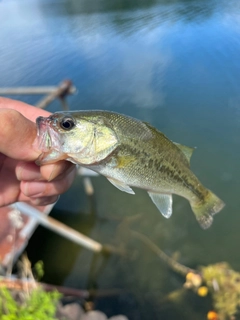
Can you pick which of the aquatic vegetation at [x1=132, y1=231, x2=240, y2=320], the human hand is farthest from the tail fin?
the aquatic vegetation at [x1=132, y1=231, x2=240, y2=320]

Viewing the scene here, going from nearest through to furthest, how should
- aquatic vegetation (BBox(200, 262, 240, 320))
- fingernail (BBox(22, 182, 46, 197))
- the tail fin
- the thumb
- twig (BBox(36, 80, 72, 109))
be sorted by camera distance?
the thumb
fingernail (BBox(22, 182, 46, 197))
the tail fin
aquatic vegetation (BBox(200, 262, 240, 320))
twig (BBox(36, 80, 72, 109))

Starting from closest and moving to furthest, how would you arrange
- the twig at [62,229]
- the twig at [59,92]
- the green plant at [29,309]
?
the green plant at [29,309]
the twig at [62,229]
the twig at [59,92]

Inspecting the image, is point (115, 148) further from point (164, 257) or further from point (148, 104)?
point (148, 104)

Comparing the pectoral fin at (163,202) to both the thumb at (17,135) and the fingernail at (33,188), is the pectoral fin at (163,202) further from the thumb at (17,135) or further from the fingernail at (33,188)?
the thumb at (17,135)

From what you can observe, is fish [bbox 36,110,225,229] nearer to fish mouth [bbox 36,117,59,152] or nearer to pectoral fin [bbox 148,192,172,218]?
fish mouth [bbox 36,117,59,152]

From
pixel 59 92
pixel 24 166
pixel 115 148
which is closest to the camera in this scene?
pixel 115 148

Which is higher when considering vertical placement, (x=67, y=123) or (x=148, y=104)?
(x=67, y=123)

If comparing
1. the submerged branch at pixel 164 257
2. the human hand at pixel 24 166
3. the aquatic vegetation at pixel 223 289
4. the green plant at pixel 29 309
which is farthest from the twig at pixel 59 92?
the aquatic vegetation at pixel 223 289

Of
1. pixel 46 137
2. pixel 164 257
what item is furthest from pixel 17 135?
pixel 164 257

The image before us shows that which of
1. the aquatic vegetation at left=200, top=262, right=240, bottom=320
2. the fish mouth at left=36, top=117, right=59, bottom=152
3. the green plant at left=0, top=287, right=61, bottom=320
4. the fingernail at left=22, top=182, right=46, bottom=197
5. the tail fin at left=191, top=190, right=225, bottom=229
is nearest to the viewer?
the fish mouth at left=36, top=117, right=59, bottom=152
